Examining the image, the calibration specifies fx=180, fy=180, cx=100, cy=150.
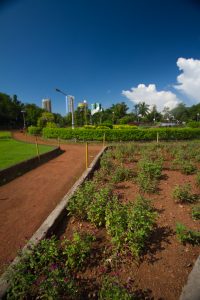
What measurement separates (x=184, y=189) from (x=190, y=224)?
3.73 ft

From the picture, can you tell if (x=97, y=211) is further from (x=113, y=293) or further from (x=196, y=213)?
(x=196, y=213)

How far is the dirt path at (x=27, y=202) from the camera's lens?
12.4 feet

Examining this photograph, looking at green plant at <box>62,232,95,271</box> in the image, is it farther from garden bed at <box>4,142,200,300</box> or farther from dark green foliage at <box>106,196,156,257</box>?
dark green foliage at <box>106,196,156,257</box>

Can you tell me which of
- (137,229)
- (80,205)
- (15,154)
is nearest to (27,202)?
(80,205)

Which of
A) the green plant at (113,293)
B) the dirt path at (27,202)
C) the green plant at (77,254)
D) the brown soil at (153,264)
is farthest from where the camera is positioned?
the dirt path at (27,202)

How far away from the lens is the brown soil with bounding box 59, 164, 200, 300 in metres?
2.56

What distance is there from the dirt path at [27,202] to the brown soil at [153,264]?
1045 millimetres

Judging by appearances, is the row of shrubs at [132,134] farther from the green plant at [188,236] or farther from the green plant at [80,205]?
the green plant at [188,236]

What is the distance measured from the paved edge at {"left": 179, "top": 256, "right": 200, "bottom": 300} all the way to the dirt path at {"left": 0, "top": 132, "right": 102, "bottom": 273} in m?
2.66

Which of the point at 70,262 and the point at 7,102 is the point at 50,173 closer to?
the point at 70,262

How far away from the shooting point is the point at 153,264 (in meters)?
2.91

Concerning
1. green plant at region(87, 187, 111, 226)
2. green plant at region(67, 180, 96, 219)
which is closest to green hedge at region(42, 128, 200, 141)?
green plant at region(67, 180, 96, 219)

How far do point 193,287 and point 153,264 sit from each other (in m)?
0.68

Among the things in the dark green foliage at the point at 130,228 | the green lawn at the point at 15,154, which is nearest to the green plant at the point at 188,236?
the dark green foliage at the point at 130,228
